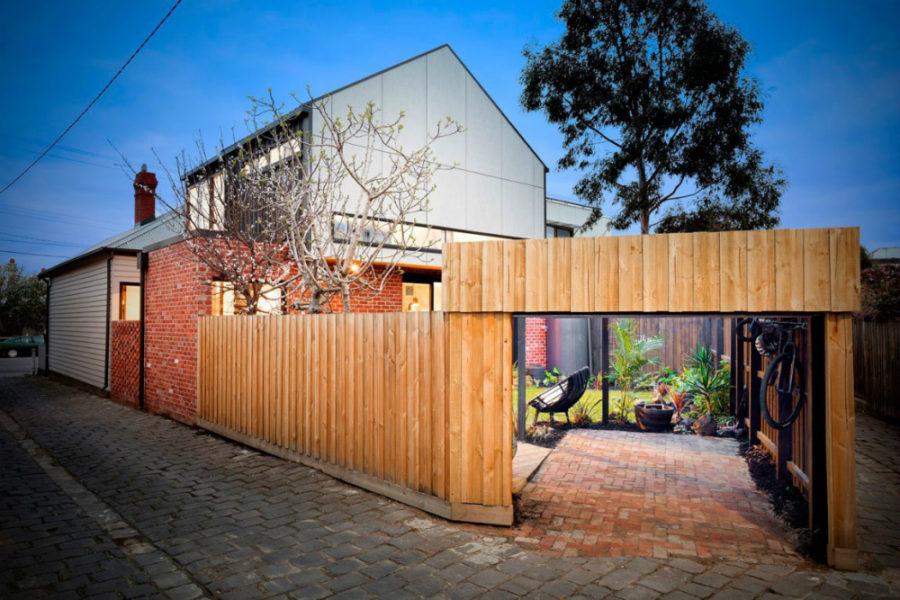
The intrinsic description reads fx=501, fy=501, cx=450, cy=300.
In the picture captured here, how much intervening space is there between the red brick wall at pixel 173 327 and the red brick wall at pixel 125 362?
1.35ft

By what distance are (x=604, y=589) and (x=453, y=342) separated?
Answer: 6.77 feet

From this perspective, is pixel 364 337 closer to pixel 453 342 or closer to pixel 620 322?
pixel 453 342

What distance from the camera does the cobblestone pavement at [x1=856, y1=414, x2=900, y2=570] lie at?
3.60 metres

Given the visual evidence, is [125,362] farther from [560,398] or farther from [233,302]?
[560,398]

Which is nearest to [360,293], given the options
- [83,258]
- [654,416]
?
[654,416]

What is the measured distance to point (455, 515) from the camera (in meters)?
4.17

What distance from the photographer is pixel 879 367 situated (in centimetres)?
899

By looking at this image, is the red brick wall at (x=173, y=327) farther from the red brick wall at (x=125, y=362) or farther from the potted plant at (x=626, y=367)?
the potted plant at (x=626, y=367)

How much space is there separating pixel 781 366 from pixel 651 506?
6.78 ft

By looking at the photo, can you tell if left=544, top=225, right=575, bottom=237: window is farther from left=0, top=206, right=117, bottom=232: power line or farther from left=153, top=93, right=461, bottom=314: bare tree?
left=0, top=206, right=117, bottom=232: power line

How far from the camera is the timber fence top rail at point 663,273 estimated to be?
3377 millimetres

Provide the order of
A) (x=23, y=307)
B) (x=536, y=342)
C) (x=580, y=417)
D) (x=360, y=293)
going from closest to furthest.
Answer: (x=580, y=417), (x=360, y=293), (x=536, y=342), (x=23, y=307)

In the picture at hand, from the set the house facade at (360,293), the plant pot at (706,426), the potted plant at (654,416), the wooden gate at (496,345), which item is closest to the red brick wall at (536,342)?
the house facade at (360,293)

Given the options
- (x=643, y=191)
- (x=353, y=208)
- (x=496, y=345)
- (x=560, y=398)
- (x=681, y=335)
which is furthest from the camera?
(x=643, y=191)
